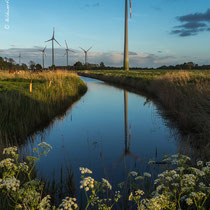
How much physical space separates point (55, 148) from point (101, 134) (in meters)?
2.39

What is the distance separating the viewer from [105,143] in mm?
8055

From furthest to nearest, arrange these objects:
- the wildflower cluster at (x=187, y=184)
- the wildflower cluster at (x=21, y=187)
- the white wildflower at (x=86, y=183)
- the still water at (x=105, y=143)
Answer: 1. the still water at (x=105, y=143)
2. the wildflower cluster at (x=187, y=184)
3. the wildflower cluster at (x=21, y=187)
4. the white wildflower at (x=86, y=183)

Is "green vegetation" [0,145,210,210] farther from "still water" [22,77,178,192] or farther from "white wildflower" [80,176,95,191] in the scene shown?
"still water" [22,77,178,192]

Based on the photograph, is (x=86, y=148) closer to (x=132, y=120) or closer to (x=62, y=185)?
(x=62, y=185)

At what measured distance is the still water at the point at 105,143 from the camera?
19.2ft

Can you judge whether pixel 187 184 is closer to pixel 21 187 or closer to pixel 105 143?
pixel 21 187

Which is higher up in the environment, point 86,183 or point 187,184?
point 86,183

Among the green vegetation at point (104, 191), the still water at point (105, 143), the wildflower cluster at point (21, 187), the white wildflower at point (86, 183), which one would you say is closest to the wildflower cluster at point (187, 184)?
the green vegetation at point (104, 191)

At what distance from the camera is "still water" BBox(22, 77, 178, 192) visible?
19.2 ft

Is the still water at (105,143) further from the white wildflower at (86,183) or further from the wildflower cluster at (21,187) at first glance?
the white wildflower at (86,183)

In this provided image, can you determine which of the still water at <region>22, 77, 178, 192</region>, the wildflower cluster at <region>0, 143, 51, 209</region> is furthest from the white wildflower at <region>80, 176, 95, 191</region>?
the still water at <region>22, 77, 178, 192</region>

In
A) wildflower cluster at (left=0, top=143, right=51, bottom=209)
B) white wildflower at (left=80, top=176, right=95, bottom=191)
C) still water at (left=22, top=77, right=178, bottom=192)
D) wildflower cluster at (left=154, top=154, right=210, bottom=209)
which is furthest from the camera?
still water at (left=22, top=77, right=178, bottom=192)

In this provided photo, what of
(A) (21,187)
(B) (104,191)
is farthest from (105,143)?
(A) (21,187)

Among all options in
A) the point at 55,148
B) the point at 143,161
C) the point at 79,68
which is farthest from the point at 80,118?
the point at 79,68
